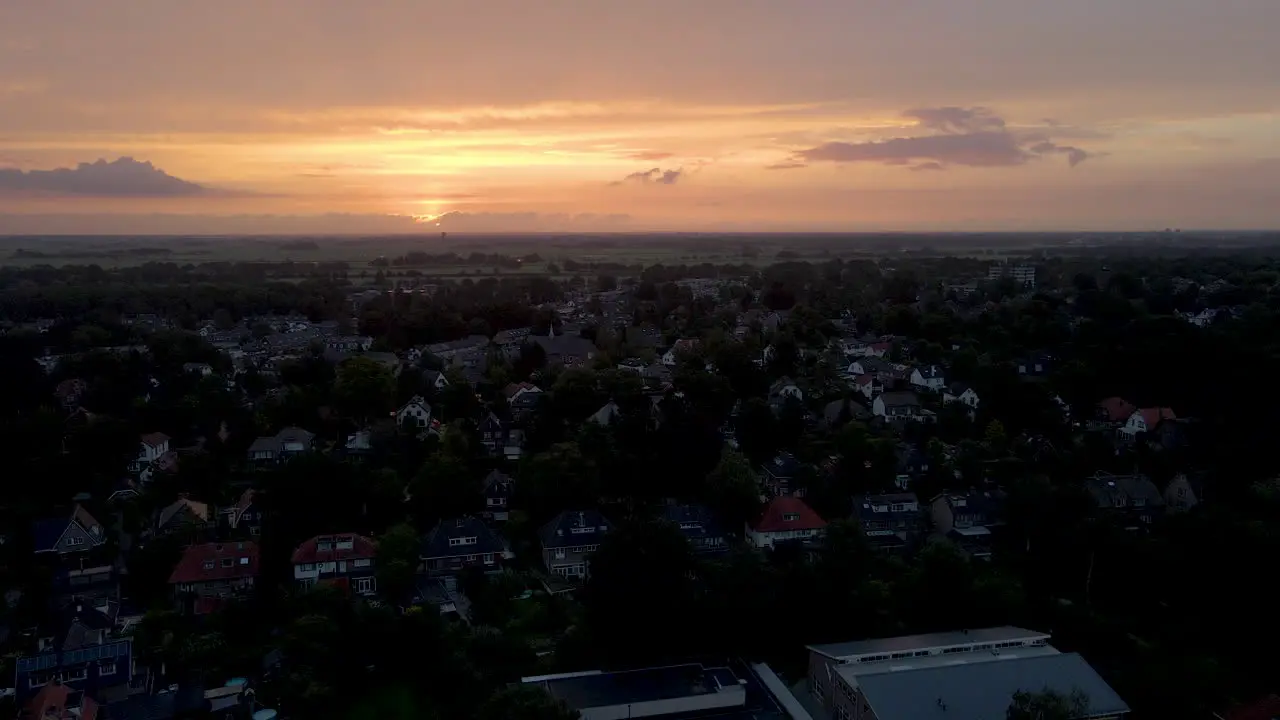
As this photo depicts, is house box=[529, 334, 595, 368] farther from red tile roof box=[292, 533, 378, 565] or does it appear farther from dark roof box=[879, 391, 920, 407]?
red tile roof box=[292, 533, 378, 565]

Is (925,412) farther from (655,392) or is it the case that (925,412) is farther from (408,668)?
(408,668)

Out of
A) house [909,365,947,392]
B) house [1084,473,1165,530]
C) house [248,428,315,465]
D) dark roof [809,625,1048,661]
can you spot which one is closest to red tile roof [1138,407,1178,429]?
house [1084,473,1165,530]

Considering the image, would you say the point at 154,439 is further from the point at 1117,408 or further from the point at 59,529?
the point at 1117,408

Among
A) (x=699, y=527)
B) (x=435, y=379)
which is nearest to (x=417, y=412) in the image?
(x=435, y=379)

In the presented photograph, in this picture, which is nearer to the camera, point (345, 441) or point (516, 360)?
point (345, 441)

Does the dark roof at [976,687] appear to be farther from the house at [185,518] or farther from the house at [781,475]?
the house at [185,518]

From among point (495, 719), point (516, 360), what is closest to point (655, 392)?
point (516, 360)

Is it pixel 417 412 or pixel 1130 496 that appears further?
pixel 417 412
